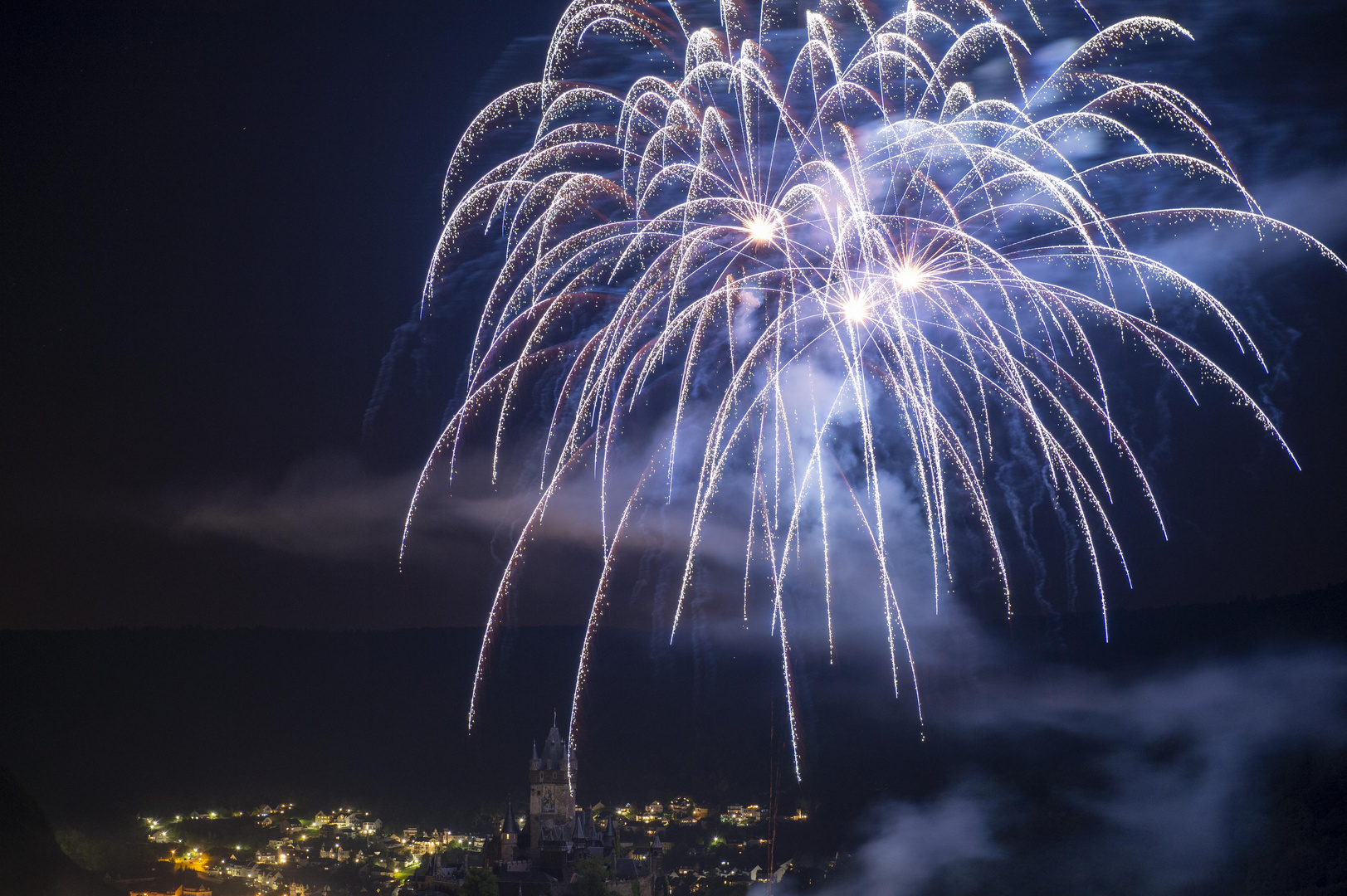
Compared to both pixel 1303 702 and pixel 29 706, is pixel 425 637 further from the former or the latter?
pixel 1303 702

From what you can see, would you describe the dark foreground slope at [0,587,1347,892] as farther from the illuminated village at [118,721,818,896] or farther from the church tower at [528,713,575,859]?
the church tower at [528,713,575,859]

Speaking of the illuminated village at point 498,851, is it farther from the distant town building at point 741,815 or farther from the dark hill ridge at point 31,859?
the dark hill ridge at point 31,859

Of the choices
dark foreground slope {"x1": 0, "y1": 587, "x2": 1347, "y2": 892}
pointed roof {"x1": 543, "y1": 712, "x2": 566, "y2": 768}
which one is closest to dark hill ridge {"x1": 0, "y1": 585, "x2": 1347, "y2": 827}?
dark foreground slope {"x1": 0, "y1": 587, "x2": 1347, "y2": 892}

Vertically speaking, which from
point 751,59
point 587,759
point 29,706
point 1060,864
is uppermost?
point 751,59

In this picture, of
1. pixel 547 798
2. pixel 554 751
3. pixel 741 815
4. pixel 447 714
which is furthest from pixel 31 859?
pixel 447 714

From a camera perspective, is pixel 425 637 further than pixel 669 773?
Yes

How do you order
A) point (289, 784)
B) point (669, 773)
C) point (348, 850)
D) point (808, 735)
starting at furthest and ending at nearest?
1. point (289, 784)
2. point (669, 773)
3. point (348, 850)
4. point (808, 735)

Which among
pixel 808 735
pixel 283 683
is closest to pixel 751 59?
pixel 808 735
